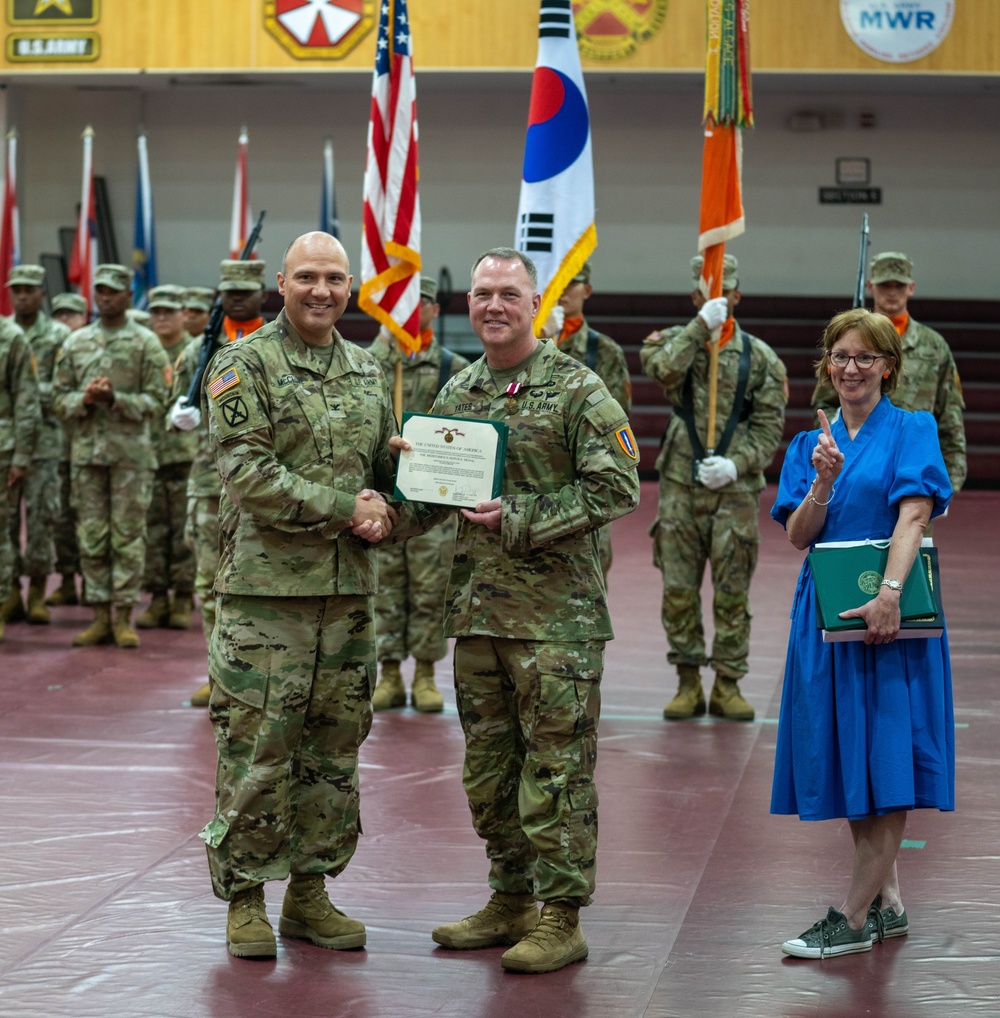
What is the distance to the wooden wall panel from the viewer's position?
53.9 feet

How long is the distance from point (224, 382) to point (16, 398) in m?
4.68

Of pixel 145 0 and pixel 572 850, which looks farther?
pixel 145 0

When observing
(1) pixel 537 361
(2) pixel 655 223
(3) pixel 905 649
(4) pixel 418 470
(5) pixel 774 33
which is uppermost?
(5) pixel 774 33

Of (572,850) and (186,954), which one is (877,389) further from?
(186,954)

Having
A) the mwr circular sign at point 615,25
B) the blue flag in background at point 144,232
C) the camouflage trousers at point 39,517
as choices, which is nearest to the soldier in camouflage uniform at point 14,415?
the camouflage trousers at point 39,517

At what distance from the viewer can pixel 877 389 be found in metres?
3.95

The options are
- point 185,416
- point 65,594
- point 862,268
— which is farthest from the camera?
point 65,594

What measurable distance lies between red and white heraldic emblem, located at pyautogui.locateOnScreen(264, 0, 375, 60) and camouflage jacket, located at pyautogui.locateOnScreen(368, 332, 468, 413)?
36.1 feet

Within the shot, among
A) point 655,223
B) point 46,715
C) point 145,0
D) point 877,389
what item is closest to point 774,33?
point 655,223

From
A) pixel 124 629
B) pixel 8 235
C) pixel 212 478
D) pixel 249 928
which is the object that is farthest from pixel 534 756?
pixel 8 235

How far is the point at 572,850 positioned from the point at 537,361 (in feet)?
4.00

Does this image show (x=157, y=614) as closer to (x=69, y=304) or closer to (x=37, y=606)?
(x=37, y=606)

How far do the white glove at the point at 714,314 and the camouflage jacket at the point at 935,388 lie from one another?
0.96 m

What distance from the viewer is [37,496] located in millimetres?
9008
